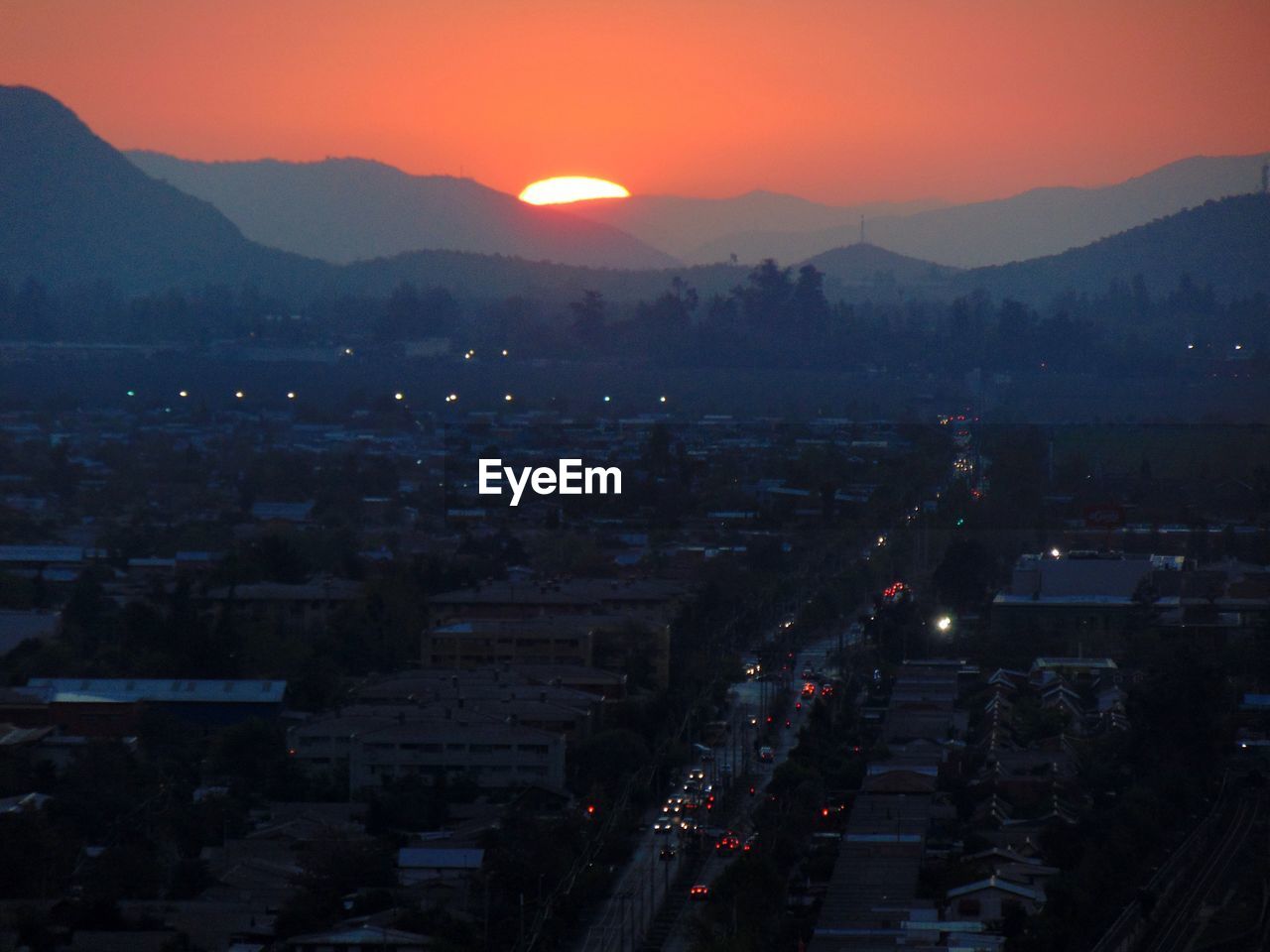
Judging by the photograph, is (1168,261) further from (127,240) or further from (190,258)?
(127,240)

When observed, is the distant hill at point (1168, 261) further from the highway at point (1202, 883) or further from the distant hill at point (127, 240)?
the highway at point (1202, 883)

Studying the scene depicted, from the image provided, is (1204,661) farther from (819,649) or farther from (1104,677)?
(819,649)

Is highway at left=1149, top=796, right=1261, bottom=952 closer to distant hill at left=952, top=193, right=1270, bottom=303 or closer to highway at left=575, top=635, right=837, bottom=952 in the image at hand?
highway at left=575, top=635, right=837, bottom=952

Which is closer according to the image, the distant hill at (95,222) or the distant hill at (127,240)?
the distant hill at (127,240)

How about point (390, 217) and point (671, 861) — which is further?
point (390, 217)

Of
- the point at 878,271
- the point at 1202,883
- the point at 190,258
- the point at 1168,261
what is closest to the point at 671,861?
the point at 1202,883

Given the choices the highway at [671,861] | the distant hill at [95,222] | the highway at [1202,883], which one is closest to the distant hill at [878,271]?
the distant hill at [95,222]

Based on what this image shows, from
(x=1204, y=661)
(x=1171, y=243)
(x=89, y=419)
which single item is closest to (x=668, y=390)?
(x=89, y=419)
